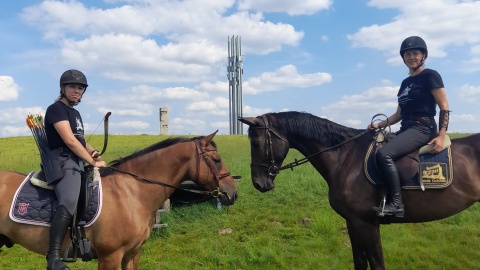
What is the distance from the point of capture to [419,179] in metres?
5.06

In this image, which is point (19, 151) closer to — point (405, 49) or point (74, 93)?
point (74, 93)

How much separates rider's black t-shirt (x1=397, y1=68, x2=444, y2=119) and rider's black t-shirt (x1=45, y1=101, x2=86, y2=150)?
429cm

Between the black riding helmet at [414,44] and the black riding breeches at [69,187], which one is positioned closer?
the black riding breeches at [69,187]

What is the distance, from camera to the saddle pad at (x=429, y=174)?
5.05 m

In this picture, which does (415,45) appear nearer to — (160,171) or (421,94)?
(421,94)

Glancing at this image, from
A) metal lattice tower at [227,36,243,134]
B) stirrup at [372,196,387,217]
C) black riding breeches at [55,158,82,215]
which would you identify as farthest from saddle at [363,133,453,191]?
metal lattice tower at [227,36,243,134]

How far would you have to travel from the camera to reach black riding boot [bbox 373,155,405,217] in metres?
4.90

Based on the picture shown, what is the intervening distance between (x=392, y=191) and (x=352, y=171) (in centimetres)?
58

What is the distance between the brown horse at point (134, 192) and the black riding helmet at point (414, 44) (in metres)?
2.91

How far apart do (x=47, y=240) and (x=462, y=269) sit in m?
6.68

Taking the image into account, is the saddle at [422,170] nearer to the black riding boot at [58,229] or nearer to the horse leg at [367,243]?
the horse leg at [367,243]

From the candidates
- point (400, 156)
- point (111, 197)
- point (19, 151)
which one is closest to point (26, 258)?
point (111, 197)

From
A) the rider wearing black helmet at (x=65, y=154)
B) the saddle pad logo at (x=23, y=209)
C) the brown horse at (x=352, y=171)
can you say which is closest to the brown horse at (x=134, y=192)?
the saddle pad logo at (x=23, y=209)

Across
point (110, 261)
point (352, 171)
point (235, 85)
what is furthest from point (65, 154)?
point (235, 85)
